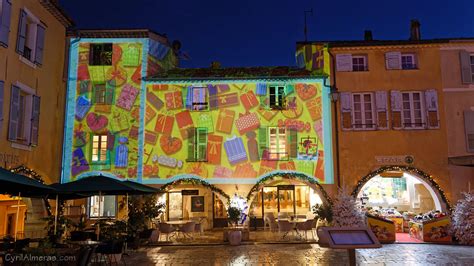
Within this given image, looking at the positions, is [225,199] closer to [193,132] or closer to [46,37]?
[193,132]

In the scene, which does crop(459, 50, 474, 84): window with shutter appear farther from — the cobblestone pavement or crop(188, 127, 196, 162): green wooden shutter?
crop(188, 127, 196, 162): green wooden shutter

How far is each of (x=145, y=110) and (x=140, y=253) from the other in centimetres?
630

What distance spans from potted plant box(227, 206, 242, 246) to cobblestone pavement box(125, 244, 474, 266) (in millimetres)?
329

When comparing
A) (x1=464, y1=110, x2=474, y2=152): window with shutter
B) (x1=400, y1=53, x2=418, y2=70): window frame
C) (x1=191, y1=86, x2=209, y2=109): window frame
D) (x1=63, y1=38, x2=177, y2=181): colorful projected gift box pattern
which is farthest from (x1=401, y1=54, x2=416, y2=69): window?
(x1=63, y1=38, x2=177, y2=181): colorful projected gift box pattern

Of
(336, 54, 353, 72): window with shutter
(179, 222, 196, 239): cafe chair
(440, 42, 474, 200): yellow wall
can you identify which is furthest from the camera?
(336, 54, 353, 72): window with shutter

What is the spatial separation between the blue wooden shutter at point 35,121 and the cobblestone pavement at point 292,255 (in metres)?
5.27

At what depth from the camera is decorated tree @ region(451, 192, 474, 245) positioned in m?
13.7

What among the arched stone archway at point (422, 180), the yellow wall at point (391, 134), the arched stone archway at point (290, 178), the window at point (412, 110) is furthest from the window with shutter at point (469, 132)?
the arched stone archway at point (290, 178)

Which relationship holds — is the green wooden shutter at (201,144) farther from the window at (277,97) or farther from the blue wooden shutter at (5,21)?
the blue wooden shutter at (5,21)

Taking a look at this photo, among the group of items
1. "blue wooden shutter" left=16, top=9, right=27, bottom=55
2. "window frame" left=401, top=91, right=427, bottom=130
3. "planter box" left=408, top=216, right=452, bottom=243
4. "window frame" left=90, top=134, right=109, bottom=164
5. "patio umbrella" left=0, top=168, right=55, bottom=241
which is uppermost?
"blue wooden shutter" left=16, top=9, right=27, bottom=55

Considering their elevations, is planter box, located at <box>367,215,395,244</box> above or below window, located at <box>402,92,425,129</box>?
below

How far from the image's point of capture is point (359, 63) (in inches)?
686

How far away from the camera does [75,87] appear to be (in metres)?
17.2

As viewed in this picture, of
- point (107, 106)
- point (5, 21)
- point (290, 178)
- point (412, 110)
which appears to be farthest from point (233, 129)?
point (5, 21)
